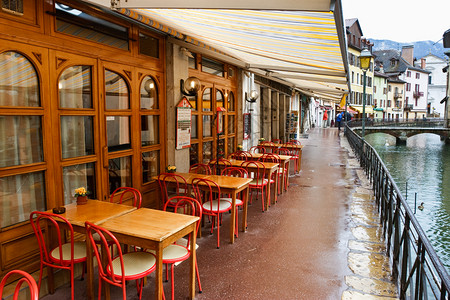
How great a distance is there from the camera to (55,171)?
3506 millimetres

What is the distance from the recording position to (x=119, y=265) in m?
2.90

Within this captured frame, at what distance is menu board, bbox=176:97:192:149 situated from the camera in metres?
5.62

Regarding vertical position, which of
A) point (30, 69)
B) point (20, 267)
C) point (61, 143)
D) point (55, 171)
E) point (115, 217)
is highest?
point (30, 69)

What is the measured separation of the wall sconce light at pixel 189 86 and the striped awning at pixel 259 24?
0.57m

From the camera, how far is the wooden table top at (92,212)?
3.11m

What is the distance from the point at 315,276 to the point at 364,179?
600 cm

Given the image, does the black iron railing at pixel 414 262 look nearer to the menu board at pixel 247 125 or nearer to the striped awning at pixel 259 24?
the striped awning at pixel 259 24

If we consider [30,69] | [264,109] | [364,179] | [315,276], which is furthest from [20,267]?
[264,109]

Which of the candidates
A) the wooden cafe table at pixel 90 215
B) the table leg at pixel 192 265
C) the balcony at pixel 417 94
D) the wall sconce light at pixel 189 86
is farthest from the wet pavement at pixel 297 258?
the balcony at pixel 417 94

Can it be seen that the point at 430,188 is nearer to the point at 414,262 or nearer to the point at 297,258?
the point at 297,258

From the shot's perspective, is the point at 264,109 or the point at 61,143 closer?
the point at 61,143

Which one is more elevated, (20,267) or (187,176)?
(187,176)

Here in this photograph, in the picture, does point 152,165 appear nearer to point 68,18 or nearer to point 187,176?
point 187,176

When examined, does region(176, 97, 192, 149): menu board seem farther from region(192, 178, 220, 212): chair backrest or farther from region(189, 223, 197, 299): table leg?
region(189, 223, 197, 299): table leg
